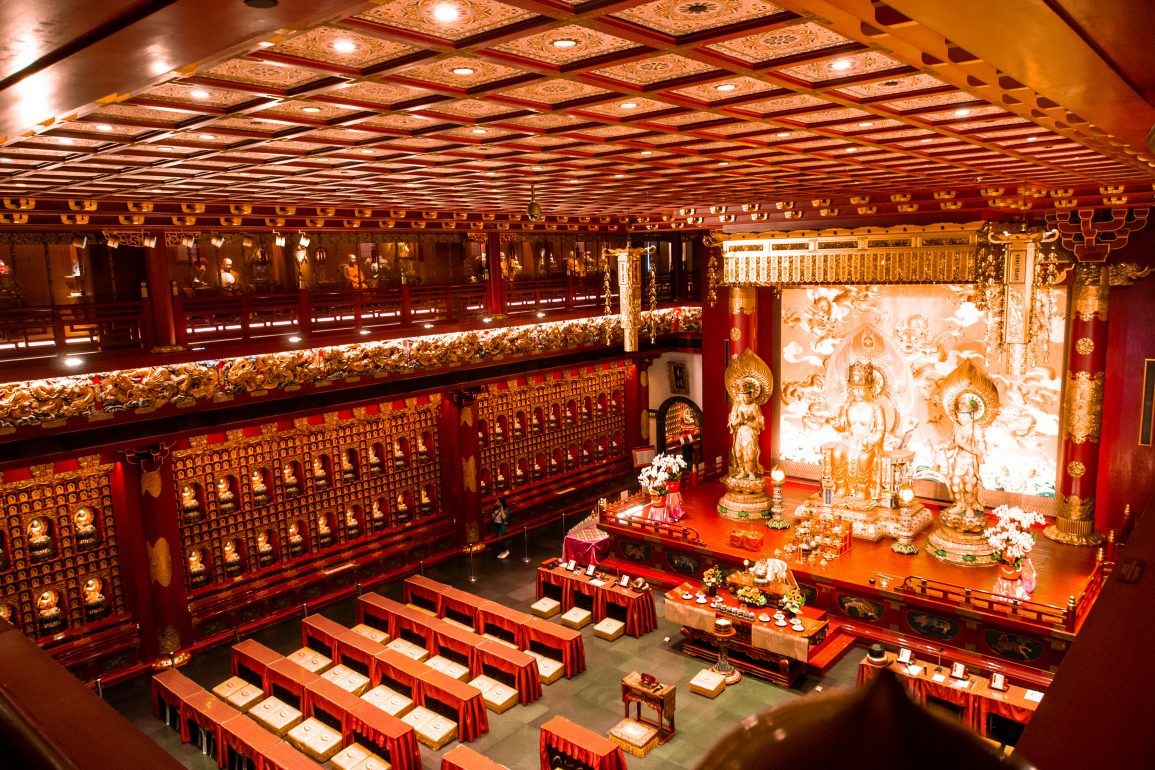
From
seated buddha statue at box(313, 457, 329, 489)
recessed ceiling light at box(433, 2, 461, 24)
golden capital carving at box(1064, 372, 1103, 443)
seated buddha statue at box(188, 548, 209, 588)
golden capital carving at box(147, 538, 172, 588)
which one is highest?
recessed ceiling light at box(433, 2, 461, 24)

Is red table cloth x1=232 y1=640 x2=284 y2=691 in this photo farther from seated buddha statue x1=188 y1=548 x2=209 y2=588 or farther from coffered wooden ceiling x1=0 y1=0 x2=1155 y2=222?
coffered wooden ceiling x1=0 y1=0 x2=1155 y2=222

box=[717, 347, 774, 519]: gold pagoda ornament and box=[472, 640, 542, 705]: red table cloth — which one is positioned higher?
box=[717, 347, 774, 519]: gold pagoda ornament

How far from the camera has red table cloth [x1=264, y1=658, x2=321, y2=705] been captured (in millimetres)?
8961

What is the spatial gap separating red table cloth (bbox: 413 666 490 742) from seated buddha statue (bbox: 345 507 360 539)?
4950 millimetres

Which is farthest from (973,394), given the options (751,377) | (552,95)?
(552,95)

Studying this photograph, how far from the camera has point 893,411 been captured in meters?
13.5

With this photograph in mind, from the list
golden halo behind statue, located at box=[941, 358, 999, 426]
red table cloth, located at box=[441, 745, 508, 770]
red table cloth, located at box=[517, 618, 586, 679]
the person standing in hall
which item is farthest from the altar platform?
red table cloth, located at box=[441, 745, 508, 770]

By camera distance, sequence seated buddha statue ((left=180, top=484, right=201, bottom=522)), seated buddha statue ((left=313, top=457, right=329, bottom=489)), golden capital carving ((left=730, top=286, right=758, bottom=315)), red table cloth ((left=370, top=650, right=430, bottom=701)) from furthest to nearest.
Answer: golden capital carving ((left=730, top=286, right=758, bottom=315)) → seated buddha statue ((left=313, top=457, right=329, bottom=489)) → seated buddha statue ((left=180, top=484, right=201, bottom=522)) → red table cloth ((left=370, top=650, right=430, bottom=701))

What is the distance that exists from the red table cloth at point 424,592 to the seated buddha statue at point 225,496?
2991 millimetres

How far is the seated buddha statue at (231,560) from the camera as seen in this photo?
11.9 m

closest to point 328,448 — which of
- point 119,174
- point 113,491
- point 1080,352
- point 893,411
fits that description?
point 113,491

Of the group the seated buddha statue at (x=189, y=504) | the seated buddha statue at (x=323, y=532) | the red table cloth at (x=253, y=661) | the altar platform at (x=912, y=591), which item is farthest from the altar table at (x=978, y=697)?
the seated buddha statue at (x=189, y=504)

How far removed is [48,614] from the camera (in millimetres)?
10109

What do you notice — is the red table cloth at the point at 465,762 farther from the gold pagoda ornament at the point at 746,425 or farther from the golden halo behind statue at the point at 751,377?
the golden halo behind statue at the point at 751,377
